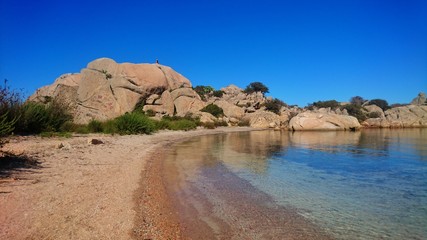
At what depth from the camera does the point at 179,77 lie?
1909 inches

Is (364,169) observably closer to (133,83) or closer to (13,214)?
(13,214)

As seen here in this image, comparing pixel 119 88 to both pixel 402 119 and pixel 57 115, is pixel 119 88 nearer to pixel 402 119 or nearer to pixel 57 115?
pixel 57 115

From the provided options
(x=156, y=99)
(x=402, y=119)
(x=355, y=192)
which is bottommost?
(x=355, y=192)

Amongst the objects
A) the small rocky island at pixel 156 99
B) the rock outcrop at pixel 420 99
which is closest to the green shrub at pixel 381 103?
the rock outcrop at pixel 420 99

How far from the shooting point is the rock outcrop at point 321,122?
40000 millimetres

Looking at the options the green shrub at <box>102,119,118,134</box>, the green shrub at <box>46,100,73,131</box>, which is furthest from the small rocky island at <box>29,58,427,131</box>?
the green shrub at <box>46,100,73,131</box>

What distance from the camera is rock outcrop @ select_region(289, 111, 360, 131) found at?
40.0 m

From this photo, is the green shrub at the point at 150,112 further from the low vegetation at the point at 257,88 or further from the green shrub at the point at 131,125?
the low vegetation at the point at 257,88

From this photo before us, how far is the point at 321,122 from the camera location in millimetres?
40188

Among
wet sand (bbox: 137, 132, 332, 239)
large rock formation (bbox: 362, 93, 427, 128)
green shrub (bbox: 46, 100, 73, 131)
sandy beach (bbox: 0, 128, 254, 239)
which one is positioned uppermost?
large rock formation (bbox: 362, 93, 427, 128)

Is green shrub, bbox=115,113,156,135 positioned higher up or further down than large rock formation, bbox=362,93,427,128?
further down

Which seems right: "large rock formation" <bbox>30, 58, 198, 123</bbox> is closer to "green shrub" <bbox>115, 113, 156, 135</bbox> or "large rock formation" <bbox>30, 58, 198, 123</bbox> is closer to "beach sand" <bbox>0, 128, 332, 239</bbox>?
"green shrub" <bbox>115, 113, 156, 135</bbox>

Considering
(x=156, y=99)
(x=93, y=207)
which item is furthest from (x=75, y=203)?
(x=156, y=99)

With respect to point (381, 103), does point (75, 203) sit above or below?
below
